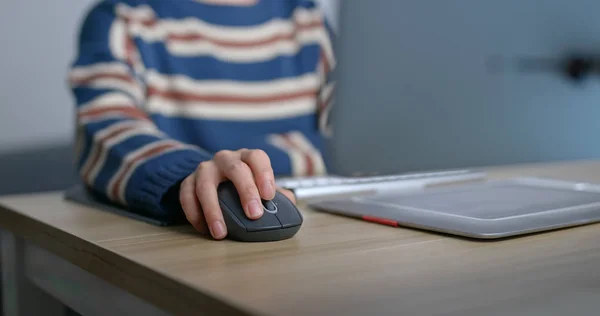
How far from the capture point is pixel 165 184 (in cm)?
61

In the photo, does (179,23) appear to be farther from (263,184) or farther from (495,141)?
(263,184)

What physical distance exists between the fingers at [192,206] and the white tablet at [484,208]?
0.47 feet

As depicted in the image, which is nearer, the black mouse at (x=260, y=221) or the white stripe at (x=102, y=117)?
the black mouse at (x=260, y=221)

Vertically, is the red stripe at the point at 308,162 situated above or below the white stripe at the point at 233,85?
below

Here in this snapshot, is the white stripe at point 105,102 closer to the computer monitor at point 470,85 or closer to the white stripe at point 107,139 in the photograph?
the white stripe at point 107,139

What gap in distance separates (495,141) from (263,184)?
0.79 meters

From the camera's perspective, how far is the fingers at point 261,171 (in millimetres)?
528

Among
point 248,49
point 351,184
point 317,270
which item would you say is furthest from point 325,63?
point 317,270

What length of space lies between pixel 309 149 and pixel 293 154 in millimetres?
105

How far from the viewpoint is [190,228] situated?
58 centimetres

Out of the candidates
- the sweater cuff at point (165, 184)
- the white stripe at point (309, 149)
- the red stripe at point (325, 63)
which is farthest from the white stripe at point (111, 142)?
the red stripe at point (325, 63)

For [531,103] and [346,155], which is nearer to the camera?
[346,155]

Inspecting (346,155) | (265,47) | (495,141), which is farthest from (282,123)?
(346,155)

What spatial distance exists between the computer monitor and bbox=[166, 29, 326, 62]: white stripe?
12.5 inches
